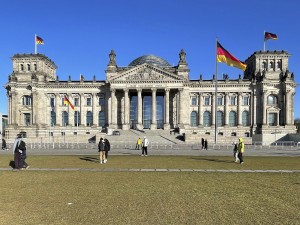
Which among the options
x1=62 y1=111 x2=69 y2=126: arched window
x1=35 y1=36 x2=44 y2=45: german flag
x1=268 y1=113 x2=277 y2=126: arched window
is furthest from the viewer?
x1=62 y1=111 x2=69 y2=126: arched window

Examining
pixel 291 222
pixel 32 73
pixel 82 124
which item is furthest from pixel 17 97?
pixel 291 222

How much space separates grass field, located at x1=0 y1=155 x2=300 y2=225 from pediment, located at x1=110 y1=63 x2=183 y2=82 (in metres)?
67.7

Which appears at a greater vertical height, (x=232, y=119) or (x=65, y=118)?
(x=65, y=118)

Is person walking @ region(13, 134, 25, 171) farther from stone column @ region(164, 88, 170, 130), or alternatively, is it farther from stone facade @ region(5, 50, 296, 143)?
stone facade @ region(5, 50, 296, 143)

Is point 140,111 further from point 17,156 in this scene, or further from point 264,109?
point 17,156

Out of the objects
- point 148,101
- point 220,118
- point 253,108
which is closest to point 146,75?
point 148,101

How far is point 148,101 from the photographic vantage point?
90375mm

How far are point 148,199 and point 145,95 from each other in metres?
80.8

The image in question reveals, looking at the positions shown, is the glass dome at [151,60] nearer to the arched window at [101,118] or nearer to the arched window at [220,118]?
the arched window at [101,118]

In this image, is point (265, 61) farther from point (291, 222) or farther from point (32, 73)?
point (291, 222)

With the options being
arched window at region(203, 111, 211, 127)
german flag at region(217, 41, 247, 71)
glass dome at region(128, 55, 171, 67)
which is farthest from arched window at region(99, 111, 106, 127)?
german flag at region(217, 41, 247, 71)

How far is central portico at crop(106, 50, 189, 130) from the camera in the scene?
8200 centimetres

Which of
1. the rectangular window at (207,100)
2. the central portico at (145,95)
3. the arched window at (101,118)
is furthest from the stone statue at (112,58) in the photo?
the rectangular window at (207,100)

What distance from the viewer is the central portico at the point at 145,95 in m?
82.0
